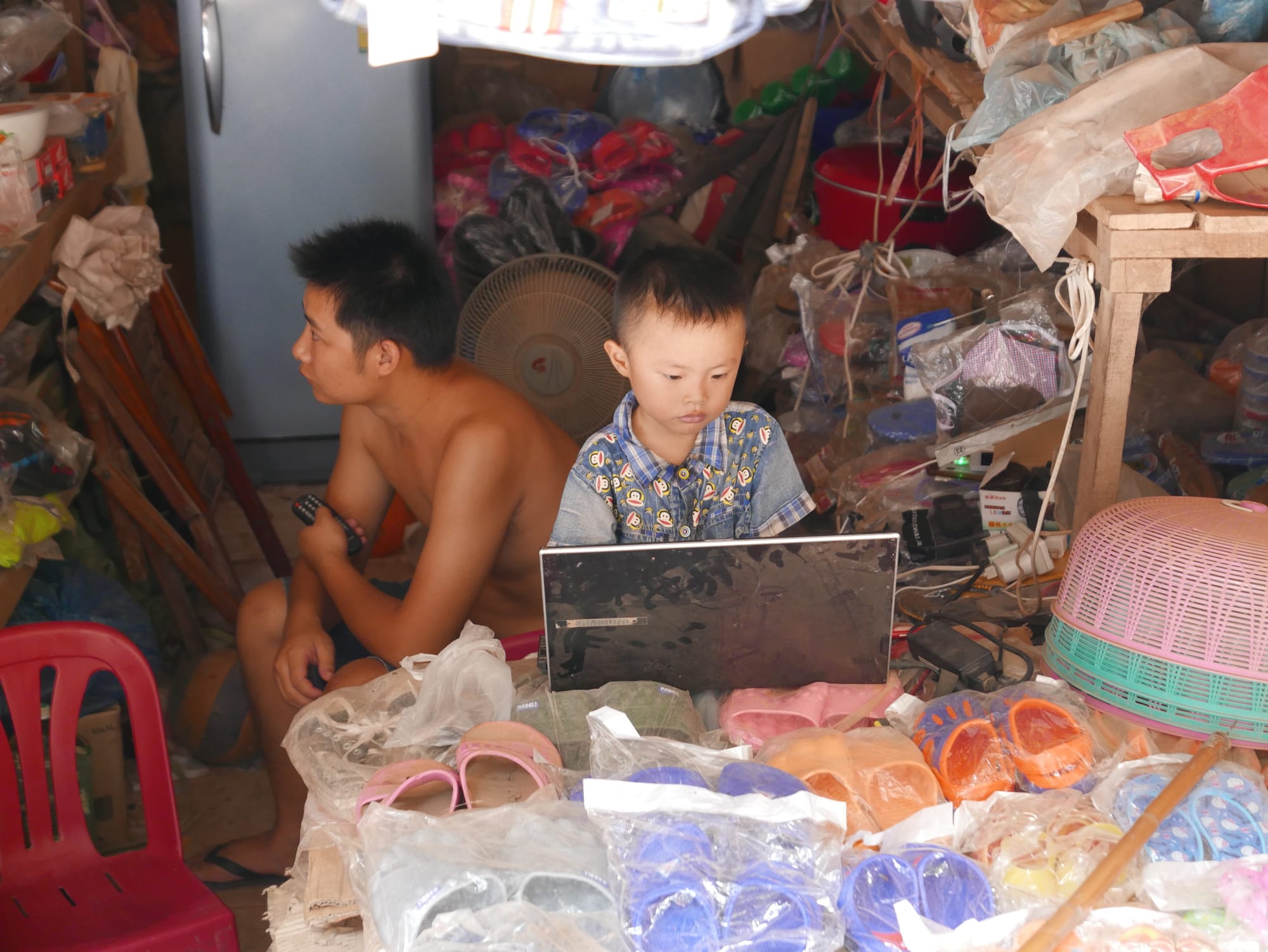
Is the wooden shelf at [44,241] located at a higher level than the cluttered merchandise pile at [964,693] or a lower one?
higher

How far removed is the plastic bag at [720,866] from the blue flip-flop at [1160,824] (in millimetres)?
326

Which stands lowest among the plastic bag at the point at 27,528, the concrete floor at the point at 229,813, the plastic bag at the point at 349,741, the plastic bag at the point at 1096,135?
the concrete floor at the point at 229,813

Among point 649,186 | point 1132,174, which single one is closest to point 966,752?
point 1132,174

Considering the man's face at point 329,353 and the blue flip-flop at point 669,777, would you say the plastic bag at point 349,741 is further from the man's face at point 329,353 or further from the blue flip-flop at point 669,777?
the man's face at point 329,353

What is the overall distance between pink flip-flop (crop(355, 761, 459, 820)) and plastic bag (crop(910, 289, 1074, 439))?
1642mm

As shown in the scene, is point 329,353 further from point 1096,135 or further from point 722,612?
point 1096,135

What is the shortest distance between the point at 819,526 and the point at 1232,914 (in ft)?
6.49

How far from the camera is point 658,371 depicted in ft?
6.05

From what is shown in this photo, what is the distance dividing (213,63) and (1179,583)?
3.47 m

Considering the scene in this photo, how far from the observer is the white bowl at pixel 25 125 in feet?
8.82

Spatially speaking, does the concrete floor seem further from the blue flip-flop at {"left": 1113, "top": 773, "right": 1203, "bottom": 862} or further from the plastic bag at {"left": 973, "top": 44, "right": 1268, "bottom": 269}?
the plastic bag at {"left": 973, "top": 44, "right": 1268, "bottom": 269}

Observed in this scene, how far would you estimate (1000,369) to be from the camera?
8.54 feet

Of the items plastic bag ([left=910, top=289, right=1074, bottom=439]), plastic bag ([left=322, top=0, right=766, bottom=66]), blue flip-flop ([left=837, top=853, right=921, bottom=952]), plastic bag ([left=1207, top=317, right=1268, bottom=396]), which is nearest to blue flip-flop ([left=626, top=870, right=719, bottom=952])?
blue flip-flop ([left=837, top=853, right=921, bottom=952])

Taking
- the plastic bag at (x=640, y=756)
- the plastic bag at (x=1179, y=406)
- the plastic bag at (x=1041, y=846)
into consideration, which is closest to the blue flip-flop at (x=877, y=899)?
the plastic bag at (x=1041, y=846)
